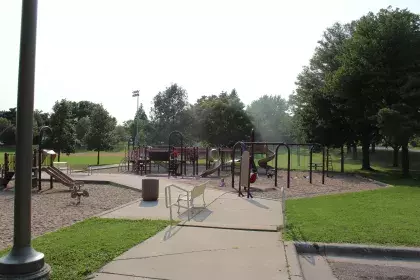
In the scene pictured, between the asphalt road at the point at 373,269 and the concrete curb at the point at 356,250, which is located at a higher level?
the concrete curb at the point at 356,250

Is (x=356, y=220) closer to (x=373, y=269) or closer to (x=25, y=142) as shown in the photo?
(x=373, y=269)

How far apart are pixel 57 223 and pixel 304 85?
35.1 metres

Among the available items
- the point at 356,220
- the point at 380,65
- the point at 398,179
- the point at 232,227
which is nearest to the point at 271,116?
the point at 380,65

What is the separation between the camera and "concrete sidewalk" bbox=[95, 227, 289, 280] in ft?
17.2

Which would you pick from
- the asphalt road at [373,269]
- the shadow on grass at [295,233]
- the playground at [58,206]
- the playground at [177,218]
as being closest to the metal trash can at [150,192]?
the playground at [177,218]

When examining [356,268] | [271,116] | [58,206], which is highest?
[271,116]

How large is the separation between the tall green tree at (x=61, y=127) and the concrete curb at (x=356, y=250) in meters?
28.9

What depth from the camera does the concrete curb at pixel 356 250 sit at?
665cm

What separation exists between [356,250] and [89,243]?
4.47 metres

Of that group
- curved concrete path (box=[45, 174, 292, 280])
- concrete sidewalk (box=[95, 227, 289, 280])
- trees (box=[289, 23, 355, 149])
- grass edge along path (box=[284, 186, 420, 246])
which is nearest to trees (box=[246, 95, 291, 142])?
trees (box=[289, 23, 355, 149])

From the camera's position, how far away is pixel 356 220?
30.0ft

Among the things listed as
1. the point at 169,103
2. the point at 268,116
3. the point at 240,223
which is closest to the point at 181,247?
the point at 240,223

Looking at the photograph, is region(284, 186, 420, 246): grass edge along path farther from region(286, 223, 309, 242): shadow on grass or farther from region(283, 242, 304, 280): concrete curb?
region(283, 242, 304, 280): concrete curb

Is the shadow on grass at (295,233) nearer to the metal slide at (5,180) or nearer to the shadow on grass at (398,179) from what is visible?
the shadow on grass at (398,179)
